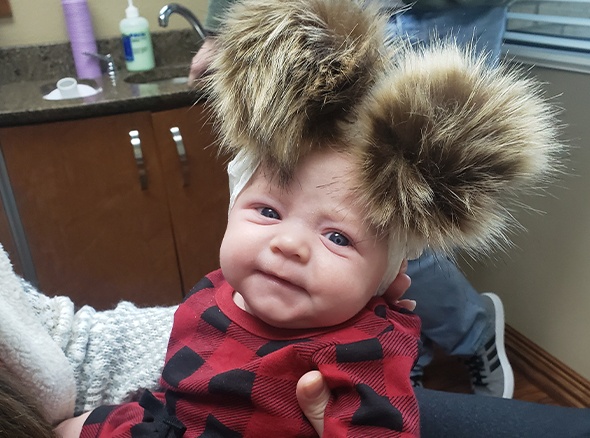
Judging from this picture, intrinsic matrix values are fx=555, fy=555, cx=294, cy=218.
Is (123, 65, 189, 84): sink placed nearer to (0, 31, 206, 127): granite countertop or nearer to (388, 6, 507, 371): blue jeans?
(0, 31, 206, 127): granite countertop

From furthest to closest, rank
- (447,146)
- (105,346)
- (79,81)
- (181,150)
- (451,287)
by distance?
(79,81) < (181,150) < (451,287) < (105,346) < (447,146)

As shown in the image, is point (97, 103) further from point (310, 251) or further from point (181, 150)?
point (310, 251)

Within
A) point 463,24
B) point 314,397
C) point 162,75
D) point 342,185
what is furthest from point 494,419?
point 162,75

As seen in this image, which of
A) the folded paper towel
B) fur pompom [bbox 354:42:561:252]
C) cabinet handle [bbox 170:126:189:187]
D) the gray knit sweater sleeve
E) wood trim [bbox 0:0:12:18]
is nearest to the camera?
fur pompom [bbox 354:42:561:252]

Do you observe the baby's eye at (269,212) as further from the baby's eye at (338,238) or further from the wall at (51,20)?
the wall at (51,20)

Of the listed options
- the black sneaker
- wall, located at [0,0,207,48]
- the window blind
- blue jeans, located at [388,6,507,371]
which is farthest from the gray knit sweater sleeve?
wall, located at [0,0,207,48]

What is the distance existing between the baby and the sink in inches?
53.3

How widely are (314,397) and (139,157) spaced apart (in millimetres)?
1164

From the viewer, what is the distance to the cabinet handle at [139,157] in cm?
158

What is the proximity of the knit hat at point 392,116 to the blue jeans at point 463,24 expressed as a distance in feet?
1.62

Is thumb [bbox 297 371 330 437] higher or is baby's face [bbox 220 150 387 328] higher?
baby's face [bbox 220 150 387 328]

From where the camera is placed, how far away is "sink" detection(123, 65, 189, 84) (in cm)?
194

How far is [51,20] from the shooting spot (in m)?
1.94

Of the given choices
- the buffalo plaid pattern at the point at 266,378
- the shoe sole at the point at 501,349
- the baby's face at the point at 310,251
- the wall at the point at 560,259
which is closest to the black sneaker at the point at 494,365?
the shoe sole at the point at 501,349
